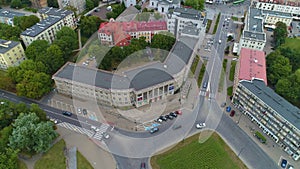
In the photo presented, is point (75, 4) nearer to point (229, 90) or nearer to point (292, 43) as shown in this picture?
point (229, 90)

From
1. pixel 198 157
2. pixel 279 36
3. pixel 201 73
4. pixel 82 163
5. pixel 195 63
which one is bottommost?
pixel 82 163

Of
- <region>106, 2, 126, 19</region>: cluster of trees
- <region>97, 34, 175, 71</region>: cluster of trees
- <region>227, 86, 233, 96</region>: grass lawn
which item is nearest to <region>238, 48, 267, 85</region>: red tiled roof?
<region>227, 86, 233, 96</region>: grass lawn

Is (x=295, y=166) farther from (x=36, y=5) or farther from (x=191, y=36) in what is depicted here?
(x=36, y=5)

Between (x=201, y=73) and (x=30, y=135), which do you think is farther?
(x=201, y=73)

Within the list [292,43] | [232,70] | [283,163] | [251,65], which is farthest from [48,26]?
[292,43]

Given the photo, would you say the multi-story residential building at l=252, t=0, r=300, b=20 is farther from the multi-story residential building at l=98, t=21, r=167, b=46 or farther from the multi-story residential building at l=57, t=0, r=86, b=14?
the multi-story residential building at l=57, t=0, r=86, b=14

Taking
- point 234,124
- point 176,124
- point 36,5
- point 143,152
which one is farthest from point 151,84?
point 36,5
